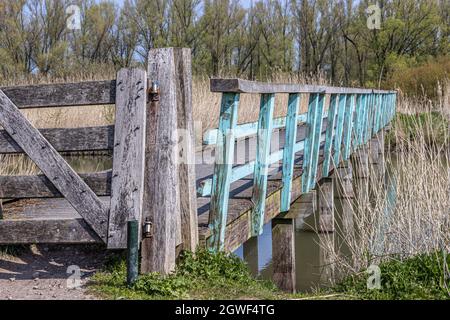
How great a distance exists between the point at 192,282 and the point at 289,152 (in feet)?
8.76

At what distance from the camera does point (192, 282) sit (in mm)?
4199

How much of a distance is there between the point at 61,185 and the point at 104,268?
68 cm

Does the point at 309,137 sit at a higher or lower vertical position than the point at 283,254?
higher

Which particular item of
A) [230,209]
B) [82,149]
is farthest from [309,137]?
[82,149]

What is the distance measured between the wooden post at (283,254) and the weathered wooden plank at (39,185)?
3182 mm

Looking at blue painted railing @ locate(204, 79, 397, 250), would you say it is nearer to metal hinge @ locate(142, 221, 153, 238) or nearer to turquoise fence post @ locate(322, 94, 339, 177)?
turquoise fence post @ locate(322, 94, 339, 177)

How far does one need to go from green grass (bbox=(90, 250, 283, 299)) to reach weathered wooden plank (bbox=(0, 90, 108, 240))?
0.33 m

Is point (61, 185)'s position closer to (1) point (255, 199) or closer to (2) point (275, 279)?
(1) point (255, 199)

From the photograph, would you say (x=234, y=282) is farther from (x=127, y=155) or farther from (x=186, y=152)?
(x=127, y=155)

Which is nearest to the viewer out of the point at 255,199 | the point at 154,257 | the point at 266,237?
the point at 154,257

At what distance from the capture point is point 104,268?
459cm
